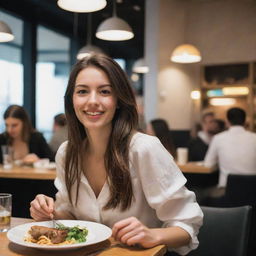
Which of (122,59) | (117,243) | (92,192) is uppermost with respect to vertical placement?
(122,59)

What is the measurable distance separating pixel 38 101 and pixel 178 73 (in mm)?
2642

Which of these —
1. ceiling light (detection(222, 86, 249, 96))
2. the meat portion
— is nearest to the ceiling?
ceiling light (detection(222, 86, 249, 96))

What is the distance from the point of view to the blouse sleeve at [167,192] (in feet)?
4.98

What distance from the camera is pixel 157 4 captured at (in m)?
7.09

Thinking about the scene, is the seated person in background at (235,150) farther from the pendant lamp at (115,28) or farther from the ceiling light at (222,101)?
the ceiling light at (222,101)

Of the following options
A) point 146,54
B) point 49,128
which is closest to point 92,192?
point 146,54

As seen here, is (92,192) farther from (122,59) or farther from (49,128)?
(122,59)

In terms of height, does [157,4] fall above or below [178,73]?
above

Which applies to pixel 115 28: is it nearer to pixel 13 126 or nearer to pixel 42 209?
pixel 13 126

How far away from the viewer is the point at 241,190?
3258mm

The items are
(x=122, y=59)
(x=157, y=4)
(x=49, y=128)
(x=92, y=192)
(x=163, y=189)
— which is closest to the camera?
(x=163, y=189)

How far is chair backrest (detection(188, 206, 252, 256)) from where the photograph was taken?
1.72 m

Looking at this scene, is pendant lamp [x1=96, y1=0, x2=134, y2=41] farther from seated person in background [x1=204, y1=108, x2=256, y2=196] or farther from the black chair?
the black chair

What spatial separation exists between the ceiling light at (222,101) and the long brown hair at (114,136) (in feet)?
21.0
